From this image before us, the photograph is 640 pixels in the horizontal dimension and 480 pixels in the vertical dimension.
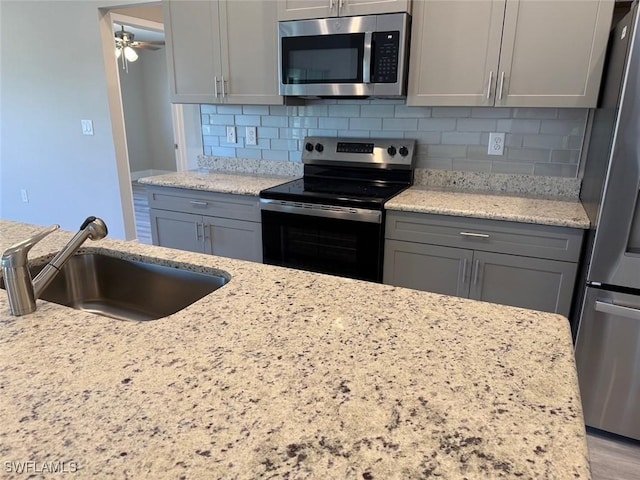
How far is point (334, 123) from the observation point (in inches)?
113

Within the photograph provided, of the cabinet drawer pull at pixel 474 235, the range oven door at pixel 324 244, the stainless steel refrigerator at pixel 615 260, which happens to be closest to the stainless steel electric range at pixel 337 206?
the range oven door at pixel 324 244

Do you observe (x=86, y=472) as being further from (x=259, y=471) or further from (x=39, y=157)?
(x=39, y=157)

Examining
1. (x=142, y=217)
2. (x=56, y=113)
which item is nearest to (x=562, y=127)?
(x=56, y=113)

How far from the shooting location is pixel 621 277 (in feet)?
5.56

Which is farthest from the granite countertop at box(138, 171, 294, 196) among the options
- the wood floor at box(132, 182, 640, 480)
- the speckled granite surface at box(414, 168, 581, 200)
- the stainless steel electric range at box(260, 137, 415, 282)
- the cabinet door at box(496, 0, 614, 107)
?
the wood floor at box(132, 182, 640, 480)

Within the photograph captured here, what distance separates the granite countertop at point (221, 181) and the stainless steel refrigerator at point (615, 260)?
5.51 ft

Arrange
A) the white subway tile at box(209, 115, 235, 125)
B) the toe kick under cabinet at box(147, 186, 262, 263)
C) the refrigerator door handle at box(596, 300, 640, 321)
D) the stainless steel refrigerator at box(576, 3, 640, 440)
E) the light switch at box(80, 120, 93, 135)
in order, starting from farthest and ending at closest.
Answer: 1. the light switch at box(80, 120, 93, 135)
2. the white subway tile at box(209, 115, 235, 125)
3. the toe kick under cabinet at box(147, 186, 262, 263)
4. the refrigerator door handle at box(596, 300, 640, 321)
5. the stainless steel refrigerator at box(576, 3, 640, 440)

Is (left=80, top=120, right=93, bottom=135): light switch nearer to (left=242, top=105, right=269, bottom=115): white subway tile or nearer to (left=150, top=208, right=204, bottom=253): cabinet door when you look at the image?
(left=150, top=208, right=204, bottom=253): cabinet door

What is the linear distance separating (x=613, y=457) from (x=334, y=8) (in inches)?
96.2

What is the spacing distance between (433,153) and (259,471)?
2.35m

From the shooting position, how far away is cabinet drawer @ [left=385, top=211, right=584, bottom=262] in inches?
76.5

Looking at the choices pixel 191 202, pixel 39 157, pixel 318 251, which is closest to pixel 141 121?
pixel 39 157

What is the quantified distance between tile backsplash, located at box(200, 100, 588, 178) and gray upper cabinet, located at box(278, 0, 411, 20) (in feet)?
1.81

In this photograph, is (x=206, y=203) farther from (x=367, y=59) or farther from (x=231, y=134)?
(x=367, y=59)
